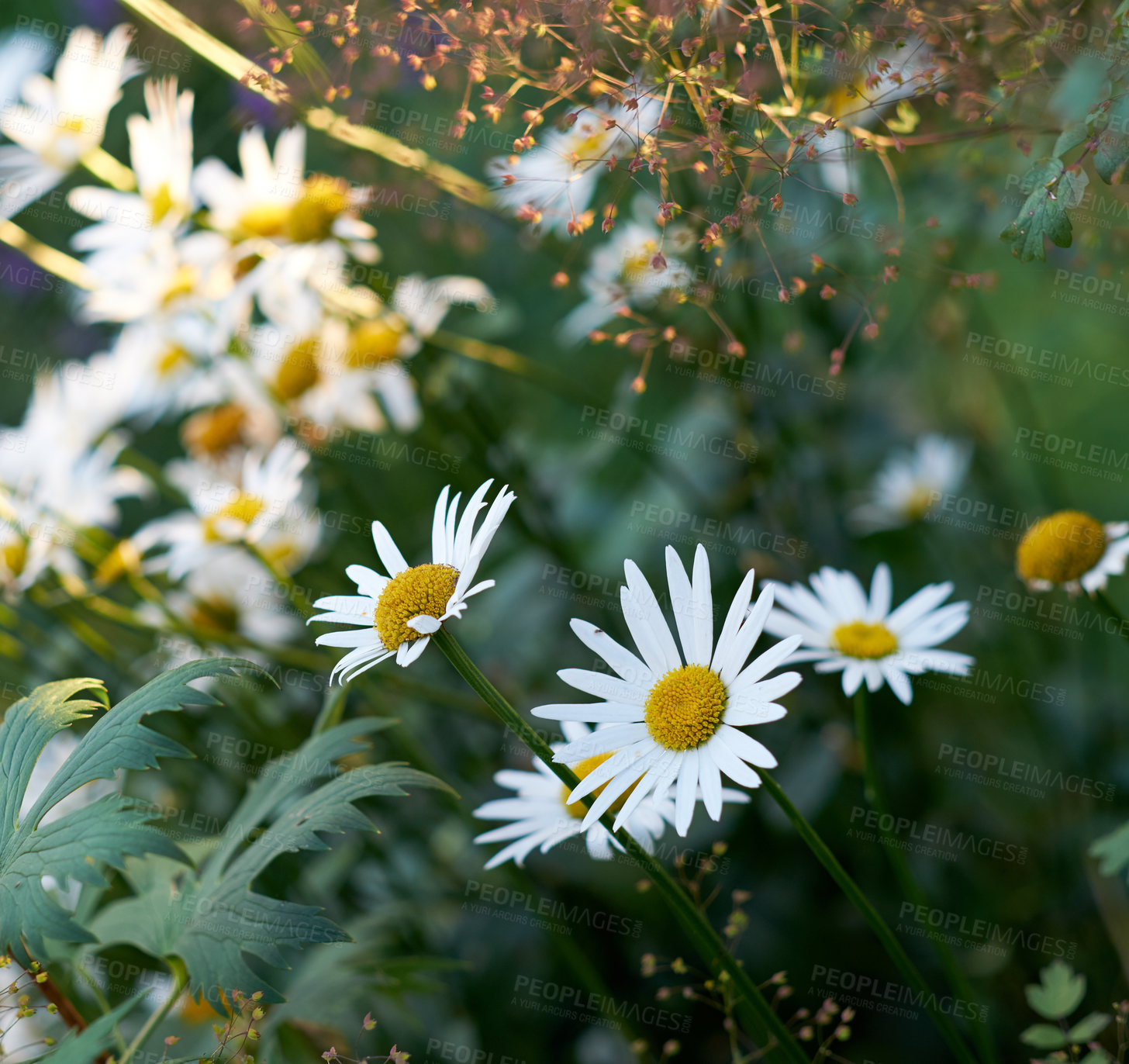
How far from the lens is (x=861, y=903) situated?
2.57 ft

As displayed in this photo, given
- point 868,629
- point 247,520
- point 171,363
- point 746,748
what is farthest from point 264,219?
point 746,748

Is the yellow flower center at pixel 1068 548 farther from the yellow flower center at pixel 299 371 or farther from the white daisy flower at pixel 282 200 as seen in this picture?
the yellow flower center at pixel 299 371

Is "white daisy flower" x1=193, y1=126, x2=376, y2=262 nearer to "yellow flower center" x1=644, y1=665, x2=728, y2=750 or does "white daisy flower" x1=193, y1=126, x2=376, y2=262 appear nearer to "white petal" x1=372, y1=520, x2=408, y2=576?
"white petal" x1=372, y1=520, x2=408, y2=576

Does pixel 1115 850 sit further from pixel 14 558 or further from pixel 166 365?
pixel 166 365

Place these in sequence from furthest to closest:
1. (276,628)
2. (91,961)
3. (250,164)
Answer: (276,628), (250,164), (91,961)

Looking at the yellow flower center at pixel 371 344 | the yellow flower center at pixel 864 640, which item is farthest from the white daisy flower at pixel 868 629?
the yellow flower center at pixel 371 344

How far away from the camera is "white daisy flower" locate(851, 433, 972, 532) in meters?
1.91

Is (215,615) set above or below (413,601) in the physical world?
below

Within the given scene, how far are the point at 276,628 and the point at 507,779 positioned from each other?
3.37 ft

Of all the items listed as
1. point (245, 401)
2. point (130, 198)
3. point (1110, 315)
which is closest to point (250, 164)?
point (130, 198)

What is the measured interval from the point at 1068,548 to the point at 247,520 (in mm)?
1150

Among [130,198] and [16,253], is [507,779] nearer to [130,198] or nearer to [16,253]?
[130,198]

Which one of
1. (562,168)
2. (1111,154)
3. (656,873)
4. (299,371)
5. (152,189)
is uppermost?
(1111,154)

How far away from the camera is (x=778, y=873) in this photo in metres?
1.62
